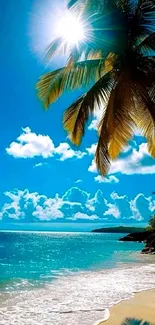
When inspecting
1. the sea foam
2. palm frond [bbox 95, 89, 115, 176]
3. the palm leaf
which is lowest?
the sea foam

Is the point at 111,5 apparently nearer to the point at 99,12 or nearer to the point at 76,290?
the point at 99,12

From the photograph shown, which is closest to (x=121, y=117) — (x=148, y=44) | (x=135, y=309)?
(x=148, y=44)

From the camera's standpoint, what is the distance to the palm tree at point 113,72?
29.7 feet

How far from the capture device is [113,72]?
32.1ft

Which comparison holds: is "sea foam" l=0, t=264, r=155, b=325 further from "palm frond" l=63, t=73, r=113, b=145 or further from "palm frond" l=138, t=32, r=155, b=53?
"palm frond" l=138, t=32, r=155, b=53

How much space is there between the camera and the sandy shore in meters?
9.15

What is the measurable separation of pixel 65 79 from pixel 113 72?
1.33 meters

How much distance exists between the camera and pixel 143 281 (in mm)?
17891

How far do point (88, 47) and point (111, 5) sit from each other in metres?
1.18

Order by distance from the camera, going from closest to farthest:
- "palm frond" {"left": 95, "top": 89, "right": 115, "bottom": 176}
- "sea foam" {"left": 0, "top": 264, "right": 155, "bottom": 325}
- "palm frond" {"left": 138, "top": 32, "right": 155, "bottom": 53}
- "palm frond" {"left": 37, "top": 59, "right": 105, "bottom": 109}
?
"palm frond" {"left": 138, "top": 32, "right": 155, "bottom": 53}
"palm frond" {"left": 95, "top": 89, "right": 115, "bottom": 176}
"sea foam" {"left": 0, "top": 264, "right": 155, "bottom": 325}
"palm frond" {"left": 37, "top": 59, "right": 105, "bottom": 109}

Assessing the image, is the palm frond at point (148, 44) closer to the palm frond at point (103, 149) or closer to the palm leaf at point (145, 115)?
the palm leaf at point (145, 115)

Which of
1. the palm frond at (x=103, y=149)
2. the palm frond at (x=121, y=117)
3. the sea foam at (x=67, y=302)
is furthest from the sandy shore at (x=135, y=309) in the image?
the palm frond at (x=121, y=117)

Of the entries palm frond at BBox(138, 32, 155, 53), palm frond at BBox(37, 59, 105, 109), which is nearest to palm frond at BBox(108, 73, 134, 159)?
palm frond at BBox(138, 32, 155, 53)

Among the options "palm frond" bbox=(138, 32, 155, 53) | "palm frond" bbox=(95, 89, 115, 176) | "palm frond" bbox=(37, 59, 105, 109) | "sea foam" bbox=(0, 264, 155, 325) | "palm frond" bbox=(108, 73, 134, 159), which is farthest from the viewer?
"palm frond" bbox=(37, 59, 105, 109)
